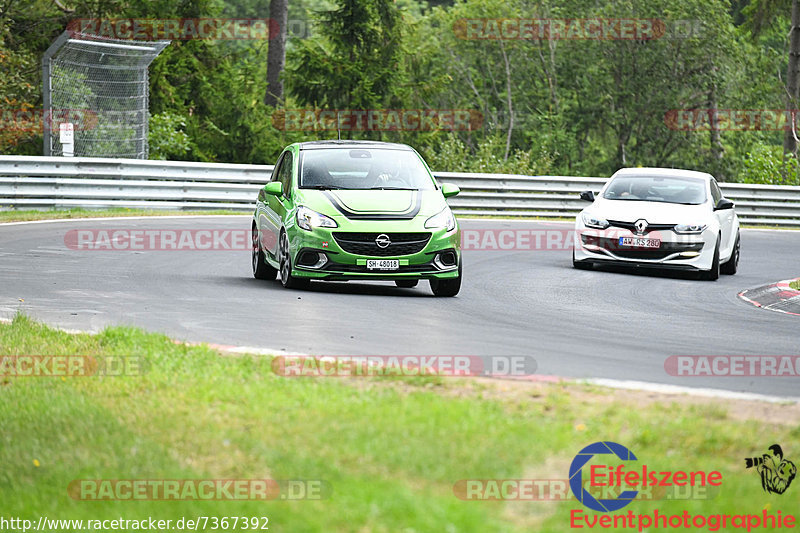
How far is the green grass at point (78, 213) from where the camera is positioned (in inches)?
893

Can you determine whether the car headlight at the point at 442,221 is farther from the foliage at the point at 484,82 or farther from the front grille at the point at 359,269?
the foliage at the point at 484,82

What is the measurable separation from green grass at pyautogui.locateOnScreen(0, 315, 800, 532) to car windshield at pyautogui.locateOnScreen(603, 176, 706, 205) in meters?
10.8

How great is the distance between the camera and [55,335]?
32.2 feet

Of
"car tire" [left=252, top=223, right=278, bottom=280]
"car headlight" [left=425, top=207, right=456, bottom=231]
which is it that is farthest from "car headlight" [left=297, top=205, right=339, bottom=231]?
"car tire" [left=252, top=223, right=278, bottom=280]

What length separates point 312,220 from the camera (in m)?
13.5

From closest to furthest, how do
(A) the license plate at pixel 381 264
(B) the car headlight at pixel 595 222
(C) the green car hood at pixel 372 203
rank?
1. (A) the license plate at pixel 381 264
2. (C) the green car hood at pixel 372 203
3. (B) the car headlight at pixel 595 222

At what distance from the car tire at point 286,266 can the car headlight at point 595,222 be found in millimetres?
5063

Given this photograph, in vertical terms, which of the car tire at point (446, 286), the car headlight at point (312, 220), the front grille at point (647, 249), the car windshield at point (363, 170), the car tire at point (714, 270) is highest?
the car windshield at point (363, 170)

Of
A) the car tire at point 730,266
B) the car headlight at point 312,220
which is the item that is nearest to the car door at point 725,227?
the car tire at point 730,266

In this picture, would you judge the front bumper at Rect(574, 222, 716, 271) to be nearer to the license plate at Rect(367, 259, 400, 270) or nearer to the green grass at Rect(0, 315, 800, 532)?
the license plate at Rect(367, 259, 400, 270)

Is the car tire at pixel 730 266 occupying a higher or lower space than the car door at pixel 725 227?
lower

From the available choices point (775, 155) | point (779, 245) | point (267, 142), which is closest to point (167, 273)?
point (779, 245)

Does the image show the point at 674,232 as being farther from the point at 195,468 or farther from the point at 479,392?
the point at 195,468

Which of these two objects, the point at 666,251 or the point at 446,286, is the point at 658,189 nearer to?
the point at 666,251
